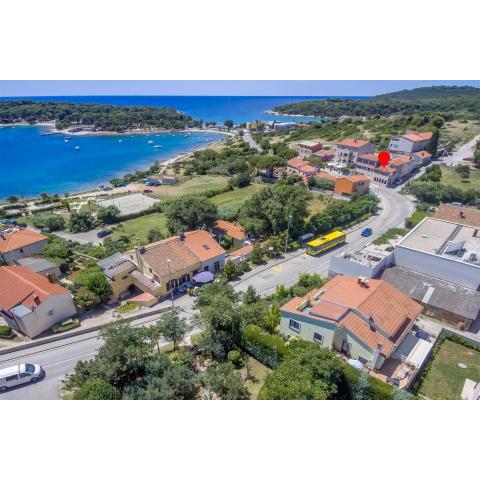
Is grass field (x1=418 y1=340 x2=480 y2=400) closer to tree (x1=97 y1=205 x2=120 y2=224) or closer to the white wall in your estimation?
the white wall

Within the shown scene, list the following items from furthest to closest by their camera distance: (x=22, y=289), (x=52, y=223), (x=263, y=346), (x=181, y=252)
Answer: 1. (x=52, y=223)
2. (x=181, y=252)
3. (x=22, y=289)
4. (x=263, y=346)

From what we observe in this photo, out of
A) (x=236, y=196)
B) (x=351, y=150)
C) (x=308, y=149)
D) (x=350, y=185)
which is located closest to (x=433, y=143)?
(x=351, y=150)

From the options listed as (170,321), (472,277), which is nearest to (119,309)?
(170,321)

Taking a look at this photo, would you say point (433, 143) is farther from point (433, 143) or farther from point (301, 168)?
point (301, 168)

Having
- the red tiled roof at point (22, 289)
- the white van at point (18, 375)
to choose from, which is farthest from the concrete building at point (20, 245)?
the white van at point (18, 375)

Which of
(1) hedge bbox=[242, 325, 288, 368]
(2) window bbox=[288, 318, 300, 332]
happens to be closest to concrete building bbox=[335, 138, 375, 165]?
(2) window bbox=[288, 318, 300, 332]

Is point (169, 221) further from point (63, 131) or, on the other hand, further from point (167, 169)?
point (63, 131)
